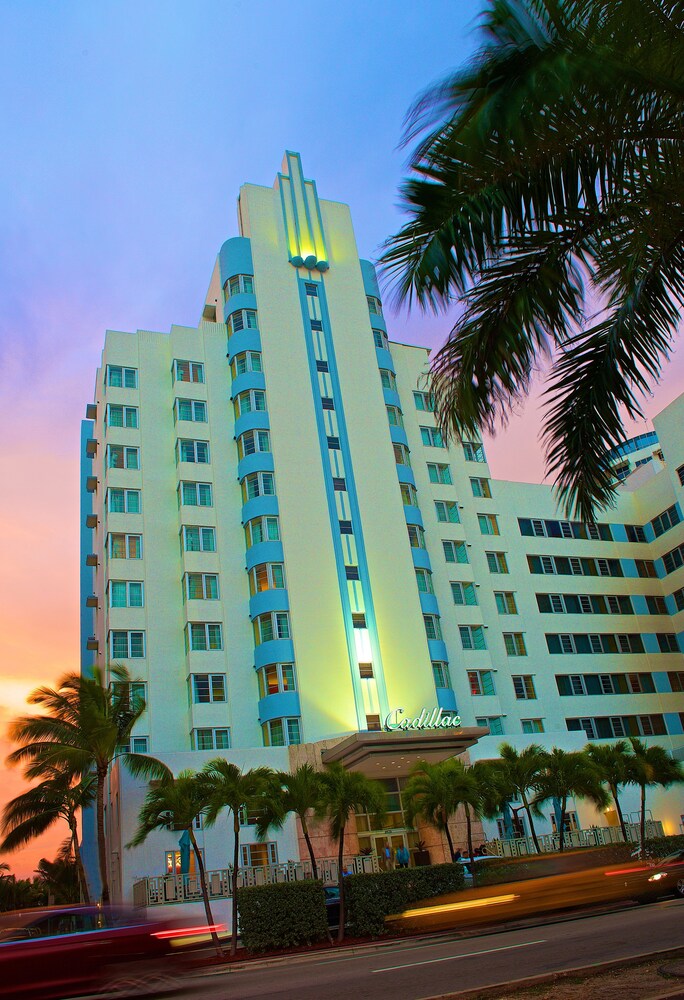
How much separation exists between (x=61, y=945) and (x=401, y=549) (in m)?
35.7

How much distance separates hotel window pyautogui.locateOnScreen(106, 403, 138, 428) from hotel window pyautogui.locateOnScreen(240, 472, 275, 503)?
7445mm

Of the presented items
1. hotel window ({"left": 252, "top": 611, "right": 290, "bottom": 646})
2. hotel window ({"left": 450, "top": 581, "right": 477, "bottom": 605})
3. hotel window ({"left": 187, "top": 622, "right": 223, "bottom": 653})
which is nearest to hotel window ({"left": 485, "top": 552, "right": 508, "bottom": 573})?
hotel window ({"left": 450, "top": 581, "right": 477, "bottom": 605})

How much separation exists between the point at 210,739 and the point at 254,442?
15.8m

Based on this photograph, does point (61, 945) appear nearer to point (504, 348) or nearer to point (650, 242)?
point (504, 348)

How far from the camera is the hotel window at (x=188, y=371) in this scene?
48.2 m

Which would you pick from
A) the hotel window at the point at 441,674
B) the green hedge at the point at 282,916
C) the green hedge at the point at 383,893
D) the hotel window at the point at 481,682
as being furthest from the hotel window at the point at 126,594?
the green hedge at the point at 383,893

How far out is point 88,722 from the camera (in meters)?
32.6

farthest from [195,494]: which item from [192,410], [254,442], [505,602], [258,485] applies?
[505,602]

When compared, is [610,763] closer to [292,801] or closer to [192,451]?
[292,801]

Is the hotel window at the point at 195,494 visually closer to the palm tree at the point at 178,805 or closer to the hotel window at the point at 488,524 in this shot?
the hotel window at the point at 488,524

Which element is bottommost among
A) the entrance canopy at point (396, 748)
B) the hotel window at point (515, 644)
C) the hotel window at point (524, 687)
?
the entrance canopy at point (396, 748)

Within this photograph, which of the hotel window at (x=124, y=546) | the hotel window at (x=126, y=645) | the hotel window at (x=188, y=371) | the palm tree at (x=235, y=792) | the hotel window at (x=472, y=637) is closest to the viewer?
the palm tree at (x=235, y=792)

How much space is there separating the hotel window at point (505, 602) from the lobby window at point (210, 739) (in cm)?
1858

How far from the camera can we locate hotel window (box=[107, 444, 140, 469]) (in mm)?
45969
